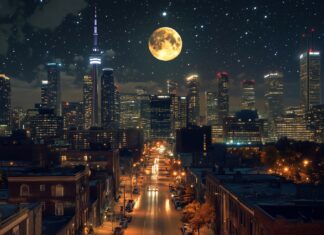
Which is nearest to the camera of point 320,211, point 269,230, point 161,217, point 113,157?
point 269,230

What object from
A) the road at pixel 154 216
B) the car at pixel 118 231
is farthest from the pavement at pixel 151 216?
the car at pixel 118 231

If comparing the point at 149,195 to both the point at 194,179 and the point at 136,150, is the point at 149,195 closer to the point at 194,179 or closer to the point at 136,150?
the point at 194,179

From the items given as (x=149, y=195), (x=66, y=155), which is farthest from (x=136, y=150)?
(x=149, y=195)

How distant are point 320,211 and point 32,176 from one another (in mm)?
28337

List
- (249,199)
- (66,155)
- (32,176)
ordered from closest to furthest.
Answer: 1. (249,199)
2. (32,176)
3. (66,155)

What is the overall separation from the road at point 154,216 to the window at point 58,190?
959 centimetres

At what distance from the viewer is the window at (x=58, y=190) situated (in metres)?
51.2

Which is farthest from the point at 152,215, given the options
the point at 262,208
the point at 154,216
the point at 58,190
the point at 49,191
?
the point at 262,208

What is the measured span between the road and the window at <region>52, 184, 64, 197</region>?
377 inches

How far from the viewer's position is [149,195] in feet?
305

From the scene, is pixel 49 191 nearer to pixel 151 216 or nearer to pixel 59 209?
pixel 59 209

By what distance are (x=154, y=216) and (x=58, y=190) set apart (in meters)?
20.4

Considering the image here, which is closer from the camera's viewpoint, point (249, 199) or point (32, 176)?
point (249, 199)

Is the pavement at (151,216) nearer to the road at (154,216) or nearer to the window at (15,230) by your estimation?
the road at (154,216)
